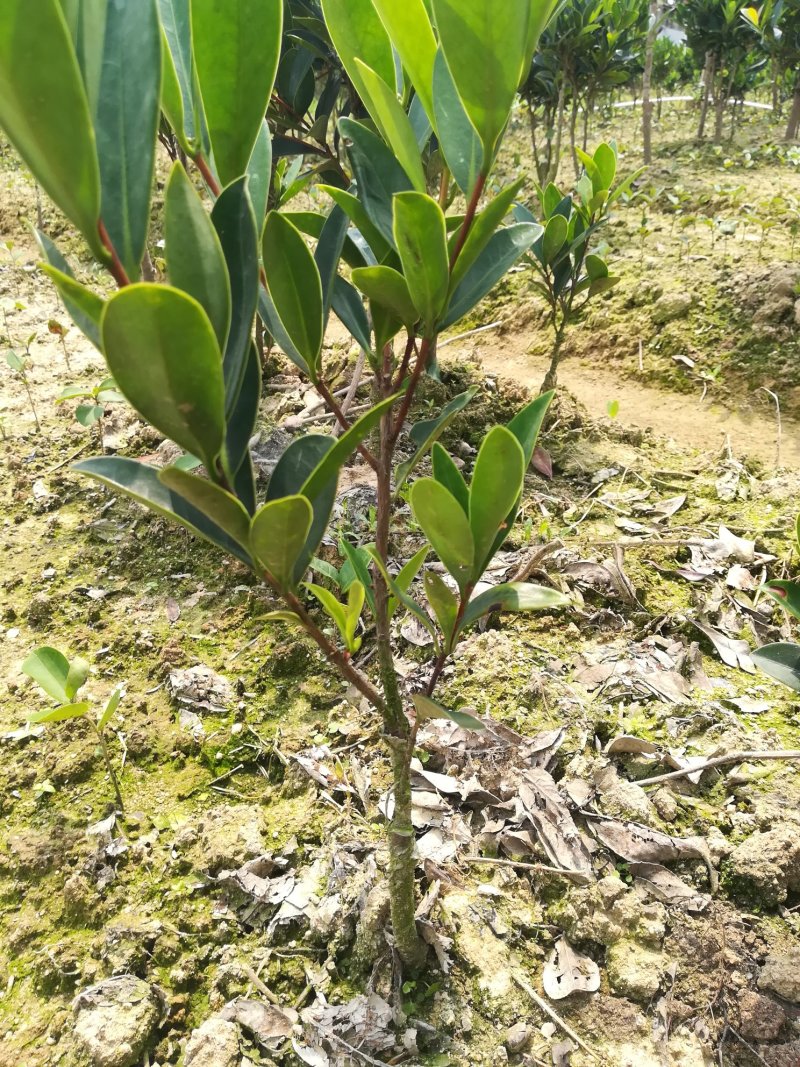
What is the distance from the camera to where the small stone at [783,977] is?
3.72ft

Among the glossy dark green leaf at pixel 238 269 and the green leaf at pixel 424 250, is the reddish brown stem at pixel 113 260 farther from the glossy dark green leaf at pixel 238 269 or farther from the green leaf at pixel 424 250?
the green leaf at pixel 424 250

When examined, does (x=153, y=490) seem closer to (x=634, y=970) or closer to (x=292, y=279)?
(x=292, y=279)

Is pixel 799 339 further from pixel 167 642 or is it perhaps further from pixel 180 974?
pixel 180 974

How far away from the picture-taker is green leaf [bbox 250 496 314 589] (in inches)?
22.9

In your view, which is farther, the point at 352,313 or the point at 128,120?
the point at 352,313

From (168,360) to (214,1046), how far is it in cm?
109

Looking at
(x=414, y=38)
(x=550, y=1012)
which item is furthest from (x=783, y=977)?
(x=414, y=38)

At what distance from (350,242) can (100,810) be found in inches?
50.2

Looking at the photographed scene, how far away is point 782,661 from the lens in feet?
3.82

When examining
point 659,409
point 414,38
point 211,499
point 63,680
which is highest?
point 414,38

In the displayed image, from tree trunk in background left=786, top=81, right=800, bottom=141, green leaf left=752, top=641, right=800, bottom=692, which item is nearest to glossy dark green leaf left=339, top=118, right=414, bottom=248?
green leaf left=752, top=641, right=800, bottom=692

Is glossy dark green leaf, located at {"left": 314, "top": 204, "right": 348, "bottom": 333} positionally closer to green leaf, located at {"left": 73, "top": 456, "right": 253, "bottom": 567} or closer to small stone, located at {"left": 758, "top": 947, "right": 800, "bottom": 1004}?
green leaf, located at {"left": 73, "top": 456, "right": 253, "bottom": 567}

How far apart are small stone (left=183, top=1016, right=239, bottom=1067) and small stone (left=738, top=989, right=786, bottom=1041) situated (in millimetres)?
794

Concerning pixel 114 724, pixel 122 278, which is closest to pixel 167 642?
pixel 114 724
